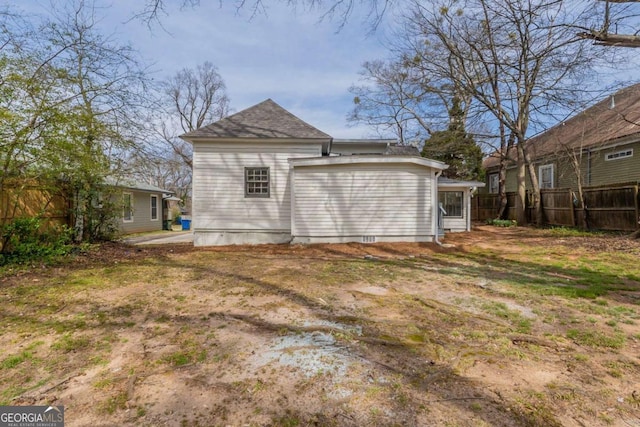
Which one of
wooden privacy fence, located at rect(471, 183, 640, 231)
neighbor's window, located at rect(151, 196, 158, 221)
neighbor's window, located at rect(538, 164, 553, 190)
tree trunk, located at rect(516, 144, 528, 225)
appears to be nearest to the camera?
wooden privacy fence, located at rect(471, 183, 640, 231)

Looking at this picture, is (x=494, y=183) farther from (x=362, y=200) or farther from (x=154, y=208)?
(x=154, y=208)

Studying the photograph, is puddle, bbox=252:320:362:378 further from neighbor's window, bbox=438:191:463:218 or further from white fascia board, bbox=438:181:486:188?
neighbor's window, bbox=438:191:463:218

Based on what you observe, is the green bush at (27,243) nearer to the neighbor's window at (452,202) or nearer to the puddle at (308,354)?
the puddle at (308,354)

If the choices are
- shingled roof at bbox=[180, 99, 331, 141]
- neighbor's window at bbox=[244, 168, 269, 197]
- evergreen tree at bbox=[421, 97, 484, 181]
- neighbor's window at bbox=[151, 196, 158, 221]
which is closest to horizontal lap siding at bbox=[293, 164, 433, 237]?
neighbor's window at bbox=[244, 168, 269, 197]

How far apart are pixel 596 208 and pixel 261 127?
44.2 ft

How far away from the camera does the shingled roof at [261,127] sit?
1088 cm

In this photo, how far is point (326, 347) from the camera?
10.0 ft

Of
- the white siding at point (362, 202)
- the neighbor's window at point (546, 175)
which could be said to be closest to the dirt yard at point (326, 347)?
the white siding at point (362, 202)

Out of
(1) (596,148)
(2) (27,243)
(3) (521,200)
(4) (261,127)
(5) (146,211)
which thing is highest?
(4) (261,127)

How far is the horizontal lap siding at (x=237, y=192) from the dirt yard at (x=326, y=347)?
464 centimetres

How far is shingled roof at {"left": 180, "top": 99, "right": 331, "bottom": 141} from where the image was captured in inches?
428

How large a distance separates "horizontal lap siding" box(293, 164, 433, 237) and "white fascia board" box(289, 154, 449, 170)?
0.55ft

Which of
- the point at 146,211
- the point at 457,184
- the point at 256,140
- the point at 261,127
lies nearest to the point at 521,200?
the point at 457,184

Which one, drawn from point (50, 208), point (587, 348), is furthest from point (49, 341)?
point (50, 208)
